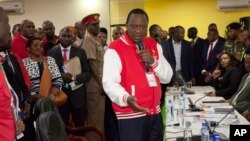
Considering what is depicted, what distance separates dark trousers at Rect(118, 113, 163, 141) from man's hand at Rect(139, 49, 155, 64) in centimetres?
44

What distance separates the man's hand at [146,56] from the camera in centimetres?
259

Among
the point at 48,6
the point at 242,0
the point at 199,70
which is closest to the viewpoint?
the point at 199,70

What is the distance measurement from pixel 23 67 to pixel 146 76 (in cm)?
149

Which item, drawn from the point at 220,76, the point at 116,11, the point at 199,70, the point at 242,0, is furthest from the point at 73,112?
the point at 242,0

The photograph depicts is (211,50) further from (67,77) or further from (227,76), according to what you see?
(67,77)

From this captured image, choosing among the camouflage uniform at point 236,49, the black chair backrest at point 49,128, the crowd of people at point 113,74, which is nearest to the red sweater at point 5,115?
the crowd of people at point 113,74

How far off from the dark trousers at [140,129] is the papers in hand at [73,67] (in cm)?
165

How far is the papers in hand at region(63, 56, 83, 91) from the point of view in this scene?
417 centimetres

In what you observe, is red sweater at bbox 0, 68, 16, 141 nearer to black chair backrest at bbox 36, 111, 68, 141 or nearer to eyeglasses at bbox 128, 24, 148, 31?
black chair backrest at bbox 36, 111, 68, 141

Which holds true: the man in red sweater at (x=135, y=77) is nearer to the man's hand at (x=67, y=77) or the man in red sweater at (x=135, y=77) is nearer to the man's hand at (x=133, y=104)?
the man's hand at (x=133, y=104)

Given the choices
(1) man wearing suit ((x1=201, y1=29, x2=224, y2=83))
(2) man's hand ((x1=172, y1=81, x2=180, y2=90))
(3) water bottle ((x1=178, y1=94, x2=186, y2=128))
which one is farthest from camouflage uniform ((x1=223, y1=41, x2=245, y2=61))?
(3) water bottle ((x1=178, y1=94, x2=186, y2=128))

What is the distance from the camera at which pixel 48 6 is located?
9219mm

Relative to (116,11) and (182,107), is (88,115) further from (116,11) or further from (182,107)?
(116,11)

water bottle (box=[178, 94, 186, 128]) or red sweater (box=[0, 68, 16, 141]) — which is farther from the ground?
red sweater (box=[0, 68, 16, 141])
